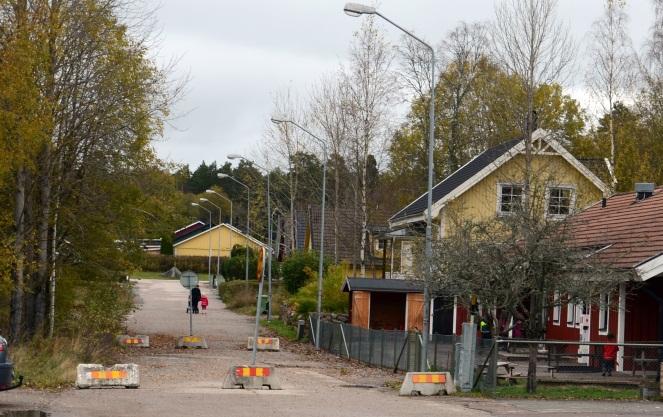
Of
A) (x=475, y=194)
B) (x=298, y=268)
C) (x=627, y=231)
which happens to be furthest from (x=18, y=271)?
(x=298, y=268)

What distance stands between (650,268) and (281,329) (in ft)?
98.1

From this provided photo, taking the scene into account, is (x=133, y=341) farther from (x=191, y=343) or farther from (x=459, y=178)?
(x=459, y=178)

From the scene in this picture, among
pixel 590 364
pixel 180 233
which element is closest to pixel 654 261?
pixel 590 364

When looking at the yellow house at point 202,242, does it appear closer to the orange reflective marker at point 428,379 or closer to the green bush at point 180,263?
the green bush at point 180,263

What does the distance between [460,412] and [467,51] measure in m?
47.9

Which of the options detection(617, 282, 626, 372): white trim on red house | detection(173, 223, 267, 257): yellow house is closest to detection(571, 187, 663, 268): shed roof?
detection(617, 282, 626, 372): white trim on red house

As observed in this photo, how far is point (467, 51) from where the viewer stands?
65.3m

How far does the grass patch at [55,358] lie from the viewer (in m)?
22.8

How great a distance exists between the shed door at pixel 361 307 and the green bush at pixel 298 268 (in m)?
14.8

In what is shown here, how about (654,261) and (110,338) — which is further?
(110,338)

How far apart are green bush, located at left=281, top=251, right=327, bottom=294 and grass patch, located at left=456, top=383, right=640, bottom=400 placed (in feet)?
124

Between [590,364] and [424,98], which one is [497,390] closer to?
[590,364]

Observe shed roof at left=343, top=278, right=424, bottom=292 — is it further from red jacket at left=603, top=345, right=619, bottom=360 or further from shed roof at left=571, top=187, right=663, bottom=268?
red jacket at left=603, top=345, right=619, bottom=360

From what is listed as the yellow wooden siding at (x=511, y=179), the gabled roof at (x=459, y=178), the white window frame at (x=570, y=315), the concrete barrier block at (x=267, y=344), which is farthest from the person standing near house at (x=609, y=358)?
the concrete barrier block at (x=267, y=344)
